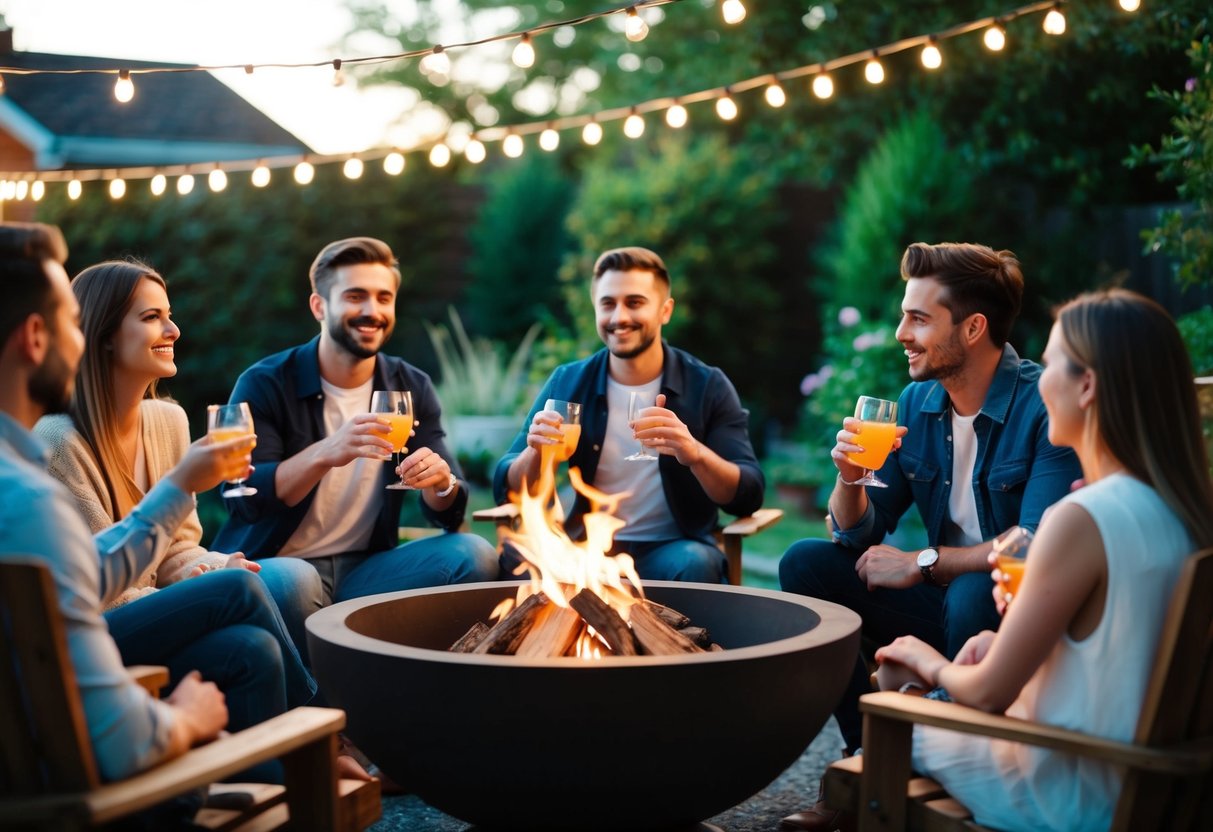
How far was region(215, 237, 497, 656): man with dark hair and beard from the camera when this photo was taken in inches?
145

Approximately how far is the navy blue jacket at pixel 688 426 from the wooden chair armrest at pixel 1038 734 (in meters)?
1.82

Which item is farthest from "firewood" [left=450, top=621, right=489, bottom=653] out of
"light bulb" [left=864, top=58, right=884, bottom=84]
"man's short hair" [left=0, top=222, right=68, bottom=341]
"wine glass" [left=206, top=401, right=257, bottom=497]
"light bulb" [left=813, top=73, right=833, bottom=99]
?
"light bulb" [left=864, top=58, right=884, bottom=84]

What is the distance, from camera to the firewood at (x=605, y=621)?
2.62 metres

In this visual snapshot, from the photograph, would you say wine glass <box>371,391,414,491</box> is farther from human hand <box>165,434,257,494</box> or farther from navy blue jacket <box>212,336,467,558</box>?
human hand <box>165,434,257,494</box>

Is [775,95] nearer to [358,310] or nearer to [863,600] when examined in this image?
[358,310]

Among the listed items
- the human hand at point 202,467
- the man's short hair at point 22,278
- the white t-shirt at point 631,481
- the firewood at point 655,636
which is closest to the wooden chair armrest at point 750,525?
the white t-shirt at point 631,481

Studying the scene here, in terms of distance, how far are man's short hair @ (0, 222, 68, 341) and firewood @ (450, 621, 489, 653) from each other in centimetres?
129

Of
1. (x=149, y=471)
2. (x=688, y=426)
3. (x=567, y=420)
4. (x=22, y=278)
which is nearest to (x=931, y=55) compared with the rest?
(x=688, y=426)

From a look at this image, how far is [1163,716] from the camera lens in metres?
1.90

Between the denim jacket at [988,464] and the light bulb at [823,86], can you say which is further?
the light bulb at [823,86]

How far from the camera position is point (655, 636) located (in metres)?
2.68

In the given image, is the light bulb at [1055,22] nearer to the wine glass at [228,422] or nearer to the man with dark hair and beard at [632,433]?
the man with dark hair and beard at [632,433]

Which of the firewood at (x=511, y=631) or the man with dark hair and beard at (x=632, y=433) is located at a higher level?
the man with dark hair and beard at (x=632, y=433)

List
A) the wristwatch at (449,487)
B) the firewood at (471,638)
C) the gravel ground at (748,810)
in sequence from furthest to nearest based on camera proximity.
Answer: the wristwatch at (449,487), the gravel ground at (748,810), the firewood at (471,638)
